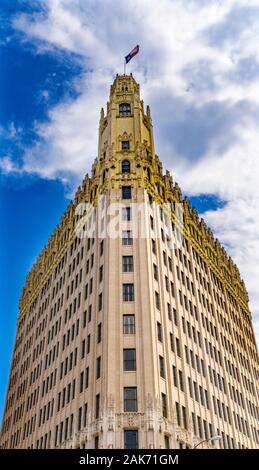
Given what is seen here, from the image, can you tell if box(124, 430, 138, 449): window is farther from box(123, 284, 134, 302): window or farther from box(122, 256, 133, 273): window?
box(122, 256, 133, 273): window

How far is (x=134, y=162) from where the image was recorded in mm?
67375

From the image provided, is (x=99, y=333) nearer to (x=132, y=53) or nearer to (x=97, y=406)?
(x=97, y=406)

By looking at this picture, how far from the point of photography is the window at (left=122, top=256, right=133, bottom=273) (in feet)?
184

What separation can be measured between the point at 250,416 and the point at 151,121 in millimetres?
53190

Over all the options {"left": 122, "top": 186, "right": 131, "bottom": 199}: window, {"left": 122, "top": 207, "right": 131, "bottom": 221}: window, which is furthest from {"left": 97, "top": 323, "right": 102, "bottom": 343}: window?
{"left": 122, "top": 186, "right": 131, "bottom": 199}: window

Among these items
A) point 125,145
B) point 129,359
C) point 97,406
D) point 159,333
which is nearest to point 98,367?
point 129,359

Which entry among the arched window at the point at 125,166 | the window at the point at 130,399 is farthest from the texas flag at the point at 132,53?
the window at the point at 130,399

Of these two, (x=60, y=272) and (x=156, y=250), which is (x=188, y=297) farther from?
(x=60, y=272)

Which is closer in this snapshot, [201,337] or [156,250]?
[156,250]

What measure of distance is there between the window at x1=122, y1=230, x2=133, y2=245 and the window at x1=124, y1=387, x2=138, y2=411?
1884 centimetres

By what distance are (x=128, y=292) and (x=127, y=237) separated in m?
8.04

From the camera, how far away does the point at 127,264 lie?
56531mm

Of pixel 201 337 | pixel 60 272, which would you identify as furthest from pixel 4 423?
pixel 201 337

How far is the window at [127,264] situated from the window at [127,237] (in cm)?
222
